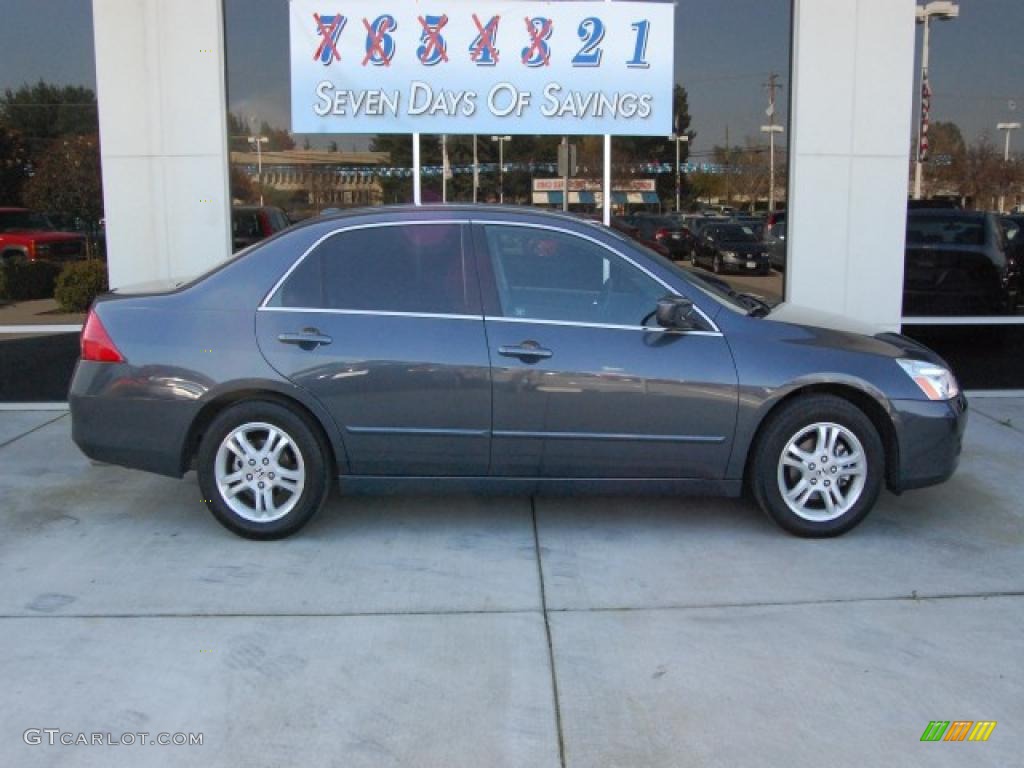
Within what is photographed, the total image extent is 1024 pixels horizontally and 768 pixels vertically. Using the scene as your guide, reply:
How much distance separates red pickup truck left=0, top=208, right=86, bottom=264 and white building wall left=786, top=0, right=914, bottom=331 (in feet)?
19.6

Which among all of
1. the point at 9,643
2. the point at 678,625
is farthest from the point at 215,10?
the point at 678,625

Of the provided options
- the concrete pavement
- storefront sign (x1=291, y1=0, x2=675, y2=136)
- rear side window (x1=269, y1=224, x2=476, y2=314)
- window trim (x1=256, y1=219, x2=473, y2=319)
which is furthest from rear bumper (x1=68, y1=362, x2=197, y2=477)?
storefront sign (x1=291, y1=0, x2=675, y2=136)

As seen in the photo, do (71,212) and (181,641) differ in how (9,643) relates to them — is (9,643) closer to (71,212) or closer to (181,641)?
(181,641)

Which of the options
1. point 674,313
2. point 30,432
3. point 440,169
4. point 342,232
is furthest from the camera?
point 440,169

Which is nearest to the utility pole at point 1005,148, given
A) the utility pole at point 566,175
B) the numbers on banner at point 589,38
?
the numbers on banner at point 589,38

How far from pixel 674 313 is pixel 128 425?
9.31 feet

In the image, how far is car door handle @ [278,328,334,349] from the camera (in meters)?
5.30

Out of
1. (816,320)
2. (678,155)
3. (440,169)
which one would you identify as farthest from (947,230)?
(440,169)

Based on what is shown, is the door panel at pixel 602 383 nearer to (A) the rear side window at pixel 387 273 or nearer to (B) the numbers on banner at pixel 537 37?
(A) the rear side window at pixel 387 273

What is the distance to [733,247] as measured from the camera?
897cm

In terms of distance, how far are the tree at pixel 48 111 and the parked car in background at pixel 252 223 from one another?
1404 mm

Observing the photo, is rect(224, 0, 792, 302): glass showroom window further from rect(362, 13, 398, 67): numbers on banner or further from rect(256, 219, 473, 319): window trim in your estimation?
rect(256, 219, 473, 319): window trim

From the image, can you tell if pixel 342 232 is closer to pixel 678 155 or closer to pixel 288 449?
pixel 288 449

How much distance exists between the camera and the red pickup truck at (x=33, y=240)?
28.7 feet
